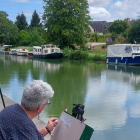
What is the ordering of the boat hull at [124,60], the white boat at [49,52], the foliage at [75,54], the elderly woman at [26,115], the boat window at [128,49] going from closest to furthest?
the elderly woman at [26,115]
the boat hull at [124,60]
the boat window at [128,49]
the foliage at [75,54]
the white boat at [49,52]

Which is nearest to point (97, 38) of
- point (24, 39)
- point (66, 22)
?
point (66, 22)

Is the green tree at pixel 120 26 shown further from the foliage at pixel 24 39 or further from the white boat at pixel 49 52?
the white boat at pixel 49 52

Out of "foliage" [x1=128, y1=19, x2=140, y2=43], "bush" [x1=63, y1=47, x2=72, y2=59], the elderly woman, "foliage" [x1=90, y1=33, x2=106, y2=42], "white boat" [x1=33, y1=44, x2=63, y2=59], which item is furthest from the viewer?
"foliage" [x1=90, y1=33, x2=106, y2=42]

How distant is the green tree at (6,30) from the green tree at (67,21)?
21.2 meters

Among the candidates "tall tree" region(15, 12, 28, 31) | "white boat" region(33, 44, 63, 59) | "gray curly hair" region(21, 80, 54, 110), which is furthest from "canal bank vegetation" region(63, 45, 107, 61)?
"tall tree" region(15, 12, 28, 31)

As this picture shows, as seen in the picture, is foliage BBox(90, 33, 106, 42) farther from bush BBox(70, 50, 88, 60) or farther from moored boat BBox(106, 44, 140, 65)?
moored boat BBox(106, 44, 140, 65)

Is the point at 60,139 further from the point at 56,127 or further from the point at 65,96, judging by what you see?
the point at 65,96

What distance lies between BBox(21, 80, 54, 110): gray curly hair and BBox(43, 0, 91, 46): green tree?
29.4 metres

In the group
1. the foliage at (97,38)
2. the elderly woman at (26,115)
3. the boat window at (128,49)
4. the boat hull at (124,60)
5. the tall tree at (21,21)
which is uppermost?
the tall tree at (21,21)

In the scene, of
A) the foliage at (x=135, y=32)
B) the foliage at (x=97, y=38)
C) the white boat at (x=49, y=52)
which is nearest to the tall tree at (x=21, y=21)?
the foliage at (x=97, y=38)

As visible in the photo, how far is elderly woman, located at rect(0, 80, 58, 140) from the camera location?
5.56ft

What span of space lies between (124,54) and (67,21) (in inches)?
470

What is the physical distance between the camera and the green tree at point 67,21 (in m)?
31.7

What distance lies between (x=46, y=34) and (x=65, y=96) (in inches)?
1056
